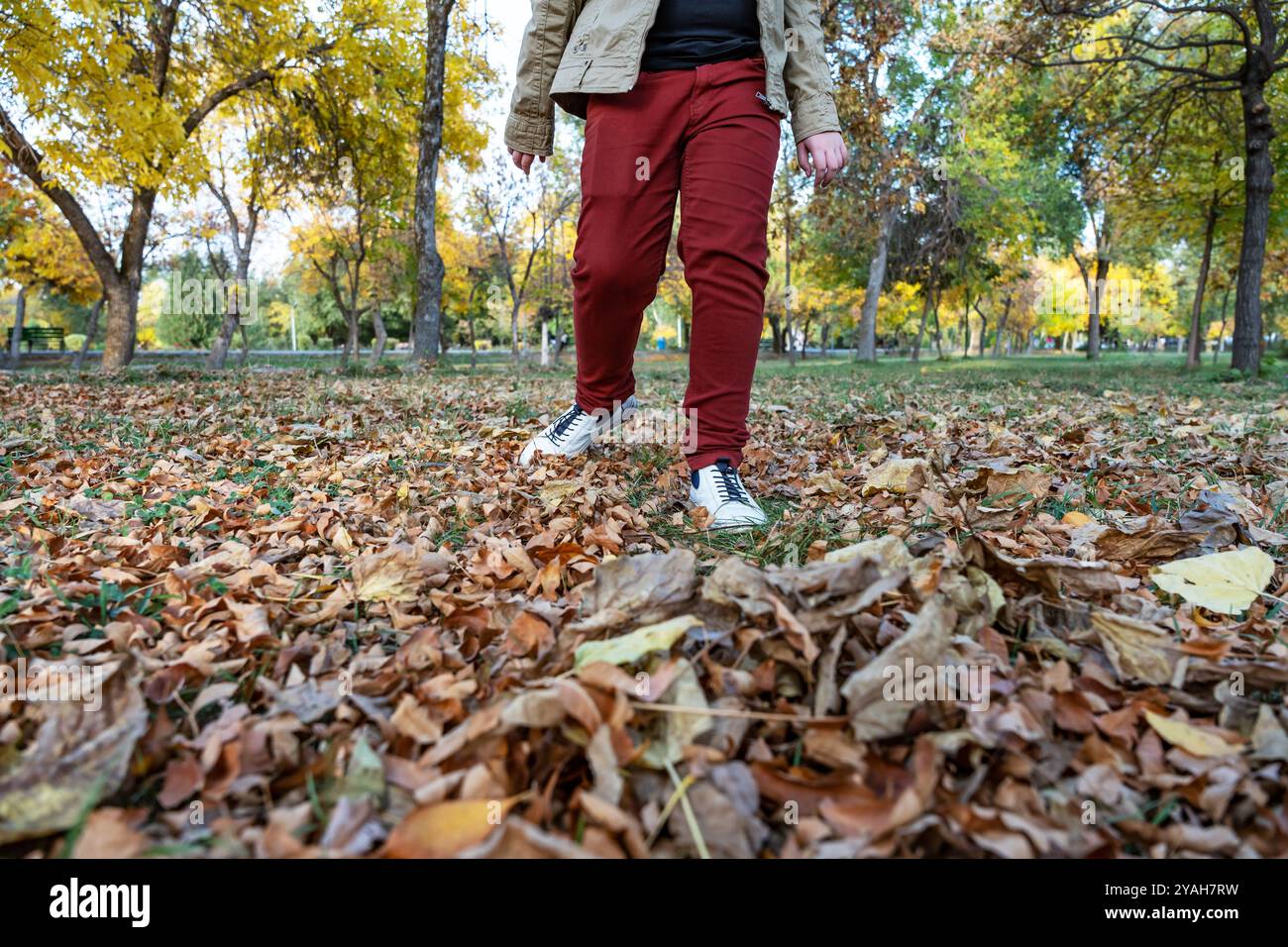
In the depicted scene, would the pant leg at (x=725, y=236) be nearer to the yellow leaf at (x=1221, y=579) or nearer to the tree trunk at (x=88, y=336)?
the yellow leaf at (x=1221, y=579)

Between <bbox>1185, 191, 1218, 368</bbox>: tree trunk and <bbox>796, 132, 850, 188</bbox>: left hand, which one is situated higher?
<bbox>1185, 191, 1218, 368</bbox>: tree trunk

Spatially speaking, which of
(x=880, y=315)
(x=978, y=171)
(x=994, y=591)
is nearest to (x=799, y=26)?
(x=994, y=591)

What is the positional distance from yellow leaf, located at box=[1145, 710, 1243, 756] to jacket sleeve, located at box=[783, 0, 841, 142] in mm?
2167

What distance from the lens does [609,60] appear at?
2.48 m

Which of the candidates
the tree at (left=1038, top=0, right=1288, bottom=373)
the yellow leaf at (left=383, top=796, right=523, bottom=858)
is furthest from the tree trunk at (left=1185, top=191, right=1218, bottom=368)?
the yellow leaf at (left=383, top=796, right=523, bottom=858)

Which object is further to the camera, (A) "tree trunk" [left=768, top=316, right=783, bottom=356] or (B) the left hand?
(A) "tree trunk" [left=768, top=316, right=783, bottom=356]

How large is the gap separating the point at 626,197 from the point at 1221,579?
1977mm

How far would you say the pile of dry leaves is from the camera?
91 centimetres

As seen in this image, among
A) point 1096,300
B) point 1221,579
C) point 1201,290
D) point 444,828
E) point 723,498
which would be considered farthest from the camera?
point 1096,300

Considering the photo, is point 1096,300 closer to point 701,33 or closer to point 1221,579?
point 701,33

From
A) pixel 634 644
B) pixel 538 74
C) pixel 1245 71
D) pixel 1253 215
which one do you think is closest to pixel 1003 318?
pixel 1253 215

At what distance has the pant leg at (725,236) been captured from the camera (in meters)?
→ 2.44

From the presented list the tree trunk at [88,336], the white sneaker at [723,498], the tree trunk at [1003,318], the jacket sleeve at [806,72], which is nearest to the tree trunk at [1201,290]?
the jacket sleeve at [806,72]

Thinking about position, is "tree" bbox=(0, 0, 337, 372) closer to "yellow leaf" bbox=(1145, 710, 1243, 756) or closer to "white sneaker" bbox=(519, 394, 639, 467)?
"white sneaker" bbox=(519, 394, 639, 467)
